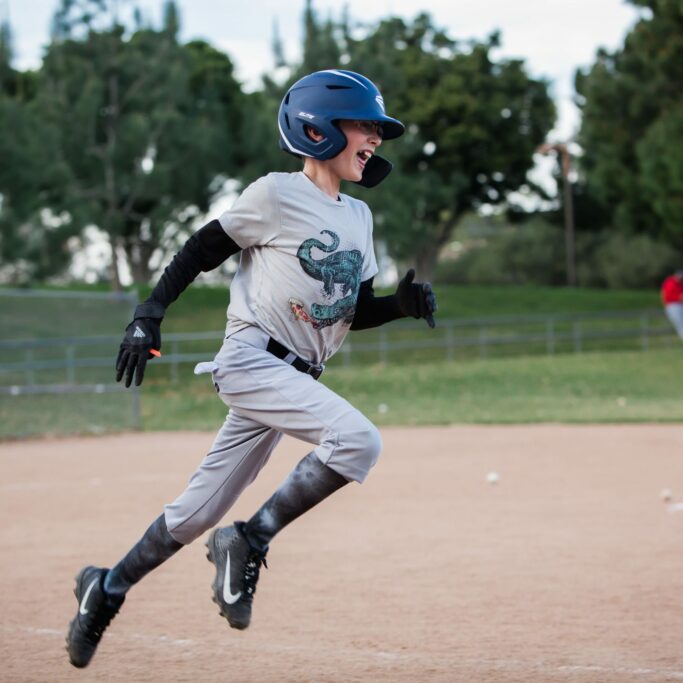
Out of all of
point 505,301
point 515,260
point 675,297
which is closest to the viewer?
point 675,297

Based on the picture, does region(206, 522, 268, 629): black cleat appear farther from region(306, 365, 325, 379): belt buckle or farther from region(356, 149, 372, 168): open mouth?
region(356, 149, 372, 168): open mouth

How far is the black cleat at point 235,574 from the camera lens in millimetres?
4777

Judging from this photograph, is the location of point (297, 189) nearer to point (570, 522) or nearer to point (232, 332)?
point (232, 332)

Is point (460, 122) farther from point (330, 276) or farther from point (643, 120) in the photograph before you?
point (330, 276)

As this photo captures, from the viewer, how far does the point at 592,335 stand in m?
32.4

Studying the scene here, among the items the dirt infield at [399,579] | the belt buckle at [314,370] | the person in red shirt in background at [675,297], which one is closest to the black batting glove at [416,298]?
the belt buckle at [314,370]

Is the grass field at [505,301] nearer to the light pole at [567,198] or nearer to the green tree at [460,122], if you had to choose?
the green tree at [460,122]

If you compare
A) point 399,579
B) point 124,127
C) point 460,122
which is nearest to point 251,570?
point 399,579

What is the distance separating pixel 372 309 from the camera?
5199 mm

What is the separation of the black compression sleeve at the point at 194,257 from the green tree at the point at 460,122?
42.3 meters

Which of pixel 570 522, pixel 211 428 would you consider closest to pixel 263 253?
pixel 570 522

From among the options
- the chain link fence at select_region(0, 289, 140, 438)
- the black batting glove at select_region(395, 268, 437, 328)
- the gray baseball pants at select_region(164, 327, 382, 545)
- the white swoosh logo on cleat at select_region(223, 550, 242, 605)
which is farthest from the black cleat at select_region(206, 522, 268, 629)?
the chain link fence at select_region(0, 289, 140, 438)

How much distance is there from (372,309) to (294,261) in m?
→ 0.47

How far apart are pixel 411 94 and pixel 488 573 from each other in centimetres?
4589
